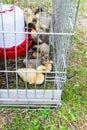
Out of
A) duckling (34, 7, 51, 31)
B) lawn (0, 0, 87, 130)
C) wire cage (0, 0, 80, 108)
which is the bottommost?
lawn (0, 0, 87, 130)

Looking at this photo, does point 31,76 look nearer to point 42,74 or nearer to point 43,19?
point 42,74

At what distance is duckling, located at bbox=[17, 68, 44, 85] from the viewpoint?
1414 mm

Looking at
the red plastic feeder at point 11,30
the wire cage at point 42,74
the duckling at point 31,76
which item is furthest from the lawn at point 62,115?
the red plastic feeder at point 11,30

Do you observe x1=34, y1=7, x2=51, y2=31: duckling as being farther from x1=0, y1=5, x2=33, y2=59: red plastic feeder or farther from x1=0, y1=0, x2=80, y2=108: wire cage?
x1=0, y1=5, x2=33, y2=59: red plastic feeder

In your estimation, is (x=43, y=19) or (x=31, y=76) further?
(x=43, y=19)

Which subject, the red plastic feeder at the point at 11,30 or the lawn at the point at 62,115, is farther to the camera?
the red plastic feeder at the point at 11,30

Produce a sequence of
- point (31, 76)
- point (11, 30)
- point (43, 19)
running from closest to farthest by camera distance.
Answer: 1. point (31, 76)
2. point (11, 30)
3. point (43, 19)

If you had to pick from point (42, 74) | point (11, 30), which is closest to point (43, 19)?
point (11, 30)

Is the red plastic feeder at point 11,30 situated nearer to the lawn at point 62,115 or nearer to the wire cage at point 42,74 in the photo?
the wire cage at point 42,74

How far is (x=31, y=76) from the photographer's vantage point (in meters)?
1.42

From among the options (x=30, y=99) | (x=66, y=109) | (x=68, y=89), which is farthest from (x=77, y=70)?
(x=30, y=99)

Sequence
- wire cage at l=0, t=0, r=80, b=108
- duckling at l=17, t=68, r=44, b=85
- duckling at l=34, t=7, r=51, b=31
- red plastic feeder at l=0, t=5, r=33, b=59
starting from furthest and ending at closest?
1. duckling at l=34, t=7, r=51, b=31
2. red plastic feeder at l=0, t=5, r=33, b=59
3. duckling at l=17, t=68, r=44, b=85
4. wire cage at l=0, t=0, r=80, b=108

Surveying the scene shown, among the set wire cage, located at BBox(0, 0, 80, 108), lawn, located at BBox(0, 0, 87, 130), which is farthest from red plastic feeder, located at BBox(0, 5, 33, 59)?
lawn, located at BBox(0, 0, 87, 130)

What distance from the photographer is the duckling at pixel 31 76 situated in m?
1.41
